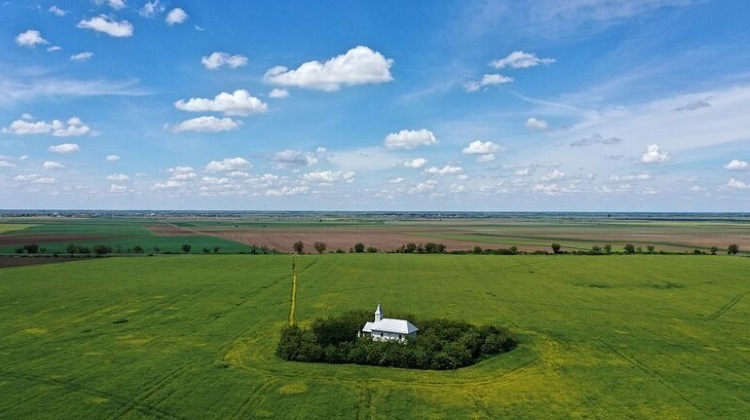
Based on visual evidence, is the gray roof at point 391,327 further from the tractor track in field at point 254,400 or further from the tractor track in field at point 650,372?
the tractor track in field at point 650,372

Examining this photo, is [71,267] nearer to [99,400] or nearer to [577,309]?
[99,400]

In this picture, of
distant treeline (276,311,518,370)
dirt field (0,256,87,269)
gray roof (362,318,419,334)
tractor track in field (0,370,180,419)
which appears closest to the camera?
tractor track in field (0,370,180,419)

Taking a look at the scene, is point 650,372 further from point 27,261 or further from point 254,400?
point 27,261

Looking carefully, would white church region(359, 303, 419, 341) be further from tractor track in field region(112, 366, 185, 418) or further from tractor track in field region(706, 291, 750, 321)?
tractor track in field region(706, 291, 750, 321)

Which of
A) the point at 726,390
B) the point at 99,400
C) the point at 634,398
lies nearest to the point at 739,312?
the point at 726,390

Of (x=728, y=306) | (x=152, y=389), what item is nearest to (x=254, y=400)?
(x=152, y=389)

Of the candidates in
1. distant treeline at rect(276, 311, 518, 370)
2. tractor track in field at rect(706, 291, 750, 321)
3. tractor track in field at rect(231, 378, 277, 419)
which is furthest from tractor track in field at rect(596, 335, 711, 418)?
tractor track in field at rect(231, 378, 277, 419)
